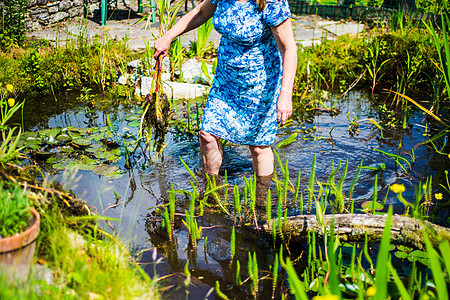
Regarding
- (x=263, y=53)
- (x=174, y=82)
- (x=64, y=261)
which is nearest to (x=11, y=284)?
(x=64, y=261)

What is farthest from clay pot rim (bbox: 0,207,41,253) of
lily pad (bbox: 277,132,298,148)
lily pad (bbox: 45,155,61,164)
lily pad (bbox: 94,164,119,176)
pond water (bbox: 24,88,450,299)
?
lily pad (bbox: 277,132,298,148)

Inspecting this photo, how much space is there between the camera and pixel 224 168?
12.1 ft

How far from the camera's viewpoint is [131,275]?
183 centimetres

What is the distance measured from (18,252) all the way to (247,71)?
1902 mm

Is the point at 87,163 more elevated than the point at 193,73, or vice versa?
the point at 193,73

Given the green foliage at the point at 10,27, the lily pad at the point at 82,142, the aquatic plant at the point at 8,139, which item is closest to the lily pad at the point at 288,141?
the lily pad at the point at 82,142

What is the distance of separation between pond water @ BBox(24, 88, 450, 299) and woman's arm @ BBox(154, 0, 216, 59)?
1065 mm

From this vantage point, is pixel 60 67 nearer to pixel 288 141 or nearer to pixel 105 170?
pixel 105 170

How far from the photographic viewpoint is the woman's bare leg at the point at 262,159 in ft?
10.5

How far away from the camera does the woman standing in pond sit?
2.66m

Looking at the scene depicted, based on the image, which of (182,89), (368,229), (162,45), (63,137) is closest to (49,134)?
(63,137)

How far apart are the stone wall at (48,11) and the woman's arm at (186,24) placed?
4.65m

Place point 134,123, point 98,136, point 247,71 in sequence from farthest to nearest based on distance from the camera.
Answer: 1. point 134,123
2. point 98,136
3. point 247,71

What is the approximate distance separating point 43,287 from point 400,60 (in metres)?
5.05
